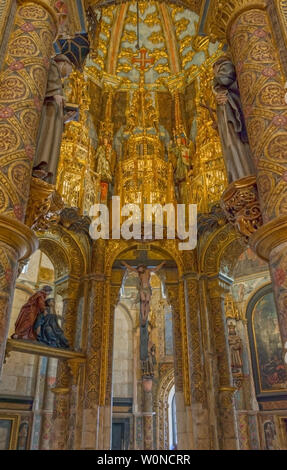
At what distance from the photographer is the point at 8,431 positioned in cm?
1306

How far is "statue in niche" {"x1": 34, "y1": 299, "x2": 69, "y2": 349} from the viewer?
10.9 meters

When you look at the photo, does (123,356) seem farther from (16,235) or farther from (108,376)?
(16,235)

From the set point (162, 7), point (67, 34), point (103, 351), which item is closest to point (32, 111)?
point (67, 34)

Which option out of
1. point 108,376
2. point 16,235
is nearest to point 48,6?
point 16,235

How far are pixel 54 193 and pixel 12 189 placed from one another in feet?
4.23

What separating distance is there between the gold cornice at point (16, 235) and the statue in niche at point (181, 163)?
10.2m

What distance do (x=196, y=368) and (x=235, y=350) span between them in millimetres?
4353

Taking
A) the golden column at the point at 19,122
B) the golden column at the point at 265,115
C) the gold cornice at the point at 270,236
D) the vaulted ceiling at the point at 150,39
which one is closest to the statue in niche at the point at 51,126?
the golden column at the point at 19,122

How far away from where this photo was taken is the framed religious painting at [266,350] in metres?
14.3

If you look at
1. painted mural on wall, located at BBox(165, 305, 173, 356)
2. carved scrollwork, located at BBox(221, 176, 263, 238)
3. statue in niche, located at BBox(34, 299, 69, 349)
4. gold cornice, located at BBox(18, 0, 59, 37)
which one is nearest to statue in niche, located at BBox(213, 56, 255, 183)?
carved scrollwork, located at BBox(221, 176, 263, 238)

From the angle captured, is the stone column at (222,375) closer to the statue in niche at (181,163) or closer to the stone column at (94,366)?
the stone column at (94,366)

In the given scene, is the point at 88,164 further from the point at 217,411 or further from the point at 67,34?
the point at 217,411

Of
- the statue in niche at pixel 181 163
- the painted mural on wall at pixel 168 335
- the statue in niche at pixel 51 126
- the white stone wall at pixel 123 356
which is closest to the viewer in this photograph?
the statue in niche at pixel 51 126
